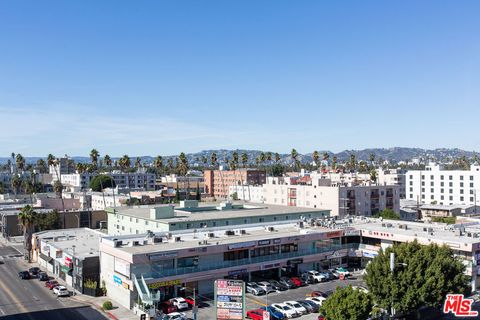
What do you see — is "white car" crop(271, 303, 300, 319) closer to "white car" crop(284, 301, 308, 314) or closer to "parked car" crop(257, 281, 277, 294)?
"white car" crop(284, 301, 308, 314)

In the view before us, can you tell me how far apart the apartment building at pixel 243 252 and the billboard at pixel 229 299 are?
47.2 feet

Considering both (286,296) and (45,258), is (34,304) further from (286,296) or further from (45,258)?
(286,296)

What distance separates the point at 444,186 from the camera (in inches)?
6043

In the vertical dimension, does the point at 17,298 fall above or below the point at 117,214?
below

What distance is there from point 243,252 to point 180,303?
12.0 meters

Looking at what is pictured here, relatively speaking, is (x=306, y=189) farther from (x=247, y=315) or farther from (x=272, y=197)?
(x=247, y=315)

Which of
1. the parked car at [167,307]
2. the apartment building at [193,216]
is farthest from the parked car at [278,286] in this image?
the apartment building at [193,216]

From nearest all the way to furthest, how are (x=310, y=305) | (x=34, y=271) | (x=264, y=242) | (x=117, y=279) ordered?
(x=310, y=305) → (x=117, y=279) → (x=264, y=242) → (x=34, y=271)

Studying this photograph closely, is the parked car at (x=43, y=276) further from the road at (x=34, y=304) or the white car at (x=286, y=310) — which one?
the white car at (x=286, y=310)

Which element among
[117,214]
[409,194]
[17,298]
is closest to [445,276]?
[17,298]

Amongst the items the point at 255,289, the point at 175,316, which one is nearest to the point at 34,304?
the point at 175,316

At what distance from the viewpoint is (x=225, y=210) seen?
304 ft

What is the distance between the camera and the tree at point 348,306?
128 ft

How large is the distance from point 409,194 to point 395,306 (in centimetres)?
13241
